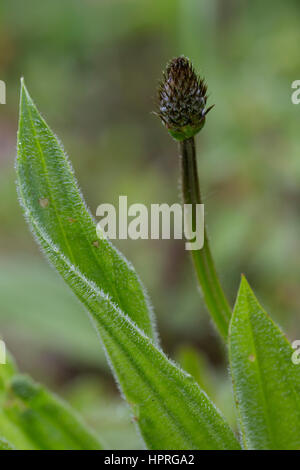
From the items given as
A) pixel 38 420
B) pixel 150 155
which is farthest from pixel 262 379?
pixel 150 155

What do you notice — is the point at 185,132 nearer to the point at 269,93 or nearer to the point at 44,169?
the point at 44,169

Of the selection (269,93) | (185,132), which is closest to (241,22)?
(269,93)

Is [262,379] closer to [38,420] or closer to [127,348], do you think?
[127,348]

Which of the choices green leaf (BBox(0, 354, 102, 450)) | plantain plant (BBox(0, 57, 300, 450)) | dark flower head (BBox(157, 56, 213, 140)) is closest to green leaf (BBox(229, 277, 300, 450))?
plantain plant (BBox(0, 57, 300, 450))

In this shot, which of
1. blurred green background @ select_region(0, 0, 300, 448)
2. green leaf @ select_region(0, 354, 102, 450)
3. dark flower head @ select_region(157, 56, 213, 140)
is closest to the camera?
dark flower head @ select_region(157, 56, 213, 140)

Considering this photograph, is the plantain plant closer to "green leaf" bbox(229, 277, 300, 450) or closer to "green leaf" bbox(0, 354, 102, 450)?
"green leaf" bbox(229, 277, 300, 450)

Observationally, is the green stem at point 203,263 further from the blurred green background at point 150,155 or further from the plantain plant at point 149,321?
the blurred green background at point 150,155

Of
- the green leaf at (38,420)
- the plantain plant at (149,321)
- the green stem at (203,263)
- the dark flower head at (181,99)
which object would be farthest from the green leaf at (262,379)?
the green leaf at (38,420)
